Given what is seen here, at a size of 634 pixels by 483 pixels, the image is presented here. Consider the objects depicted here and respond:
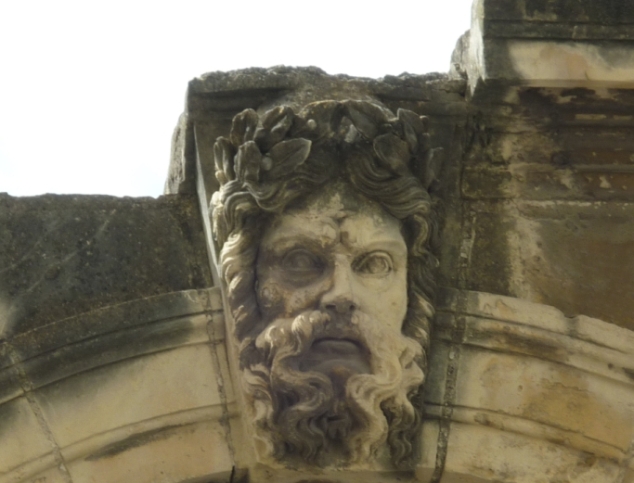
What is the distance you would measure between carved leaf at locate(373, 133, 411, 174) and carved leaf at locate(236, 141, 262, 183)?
329mm

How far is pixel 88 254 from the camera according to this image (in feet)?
13.7

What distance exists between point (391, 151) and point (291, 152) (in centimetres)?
28

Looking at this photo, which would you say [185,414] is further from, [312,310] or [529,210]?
[529,210]

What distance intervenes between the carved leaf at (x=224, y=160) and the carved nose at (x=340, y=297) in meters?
0.42

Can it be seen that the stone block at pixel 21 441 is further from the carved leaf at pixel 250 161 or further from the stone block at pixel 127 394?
the carved leaf at pixel 250 161

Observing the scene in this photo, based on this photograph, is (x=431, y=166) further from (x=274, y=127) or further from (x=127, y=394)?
(x=127, y=394)

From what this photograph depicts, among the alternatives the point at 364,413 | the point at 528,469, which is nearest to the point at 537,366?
the point at 528,469

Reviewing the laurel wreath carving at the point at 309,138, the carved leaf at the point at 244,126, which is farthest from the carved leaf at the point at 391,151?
the carved leaf at the point at 244,126

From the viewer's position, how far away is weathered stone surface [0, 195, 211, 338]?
411 centimetres

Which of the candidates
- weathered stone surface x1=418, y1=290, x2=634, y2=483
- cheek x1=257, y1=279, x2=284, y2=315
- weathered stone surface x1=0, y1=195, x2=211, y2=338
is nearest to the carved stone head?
cheek x1=257, y1=279, x2=284, y2=315

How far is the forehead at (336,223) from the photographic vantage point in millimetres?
3947

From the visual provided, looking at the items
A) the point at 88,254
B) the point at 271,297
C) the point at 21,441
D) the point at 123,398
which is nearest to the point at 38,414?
the point at 21,441

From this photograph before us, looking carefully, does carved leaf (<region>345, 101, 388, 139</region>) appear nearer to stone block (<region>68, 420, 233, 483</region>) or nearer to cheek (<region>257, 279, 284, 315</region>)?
cheek (<region>257, 279, 284, 315</region>)

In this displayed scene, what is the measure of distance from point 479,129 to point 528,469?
39.6 inches
